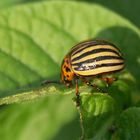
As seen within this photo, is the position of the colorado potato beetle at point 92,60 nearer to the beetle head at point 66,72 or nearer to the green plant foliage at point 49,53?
the beetle head at point 66,72

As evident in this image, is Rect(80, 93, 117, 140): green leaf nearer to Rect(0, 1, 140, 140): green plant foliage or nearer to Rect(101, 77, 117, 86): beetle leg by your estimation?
Rect(0, 1, 140, 140): green plant foliage

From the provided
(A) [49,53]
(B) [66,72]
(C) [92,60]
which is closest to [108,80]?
(C) [92,60]

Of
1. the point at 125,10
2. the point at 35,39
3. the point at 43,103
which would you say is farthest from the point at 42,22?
the point at 125,10

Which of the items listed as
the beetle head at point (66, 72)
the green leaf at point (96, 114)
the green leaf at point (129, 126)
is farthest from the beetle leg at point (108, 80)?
the green leaf at point (129, 126)

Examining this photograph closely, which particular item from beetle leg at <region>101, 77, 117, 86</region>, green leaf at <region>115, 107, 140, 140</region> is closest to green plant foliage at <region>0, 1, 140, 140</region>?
beetle leg at <region>101, 77, 117, 86</region>

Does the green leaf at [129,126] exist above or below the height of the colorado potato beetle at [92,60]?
below

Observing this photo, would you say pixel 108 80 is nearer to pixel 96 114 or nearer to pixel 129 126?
pixel 96 114

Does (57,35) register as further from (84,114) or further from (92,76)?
(84,114)
